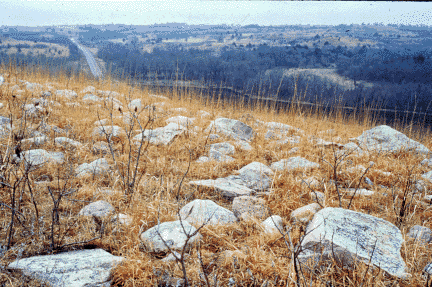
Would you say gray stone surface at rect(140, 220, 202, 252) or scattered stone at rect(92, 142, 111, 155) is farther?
scattered stone at rect(92, 142, 111, 155)

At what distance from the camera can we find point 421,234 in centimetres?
174

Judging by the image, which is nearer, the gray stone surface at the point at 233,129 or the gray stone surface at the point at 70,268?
the gray stone surface at the point at 70,268

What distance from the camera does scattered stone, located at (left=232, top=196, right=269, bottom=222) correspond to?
6.45ft

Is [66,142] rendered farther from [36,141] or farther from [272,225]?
[272,225]

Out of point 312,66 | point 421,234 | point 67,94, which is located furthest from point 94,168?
point 312,66

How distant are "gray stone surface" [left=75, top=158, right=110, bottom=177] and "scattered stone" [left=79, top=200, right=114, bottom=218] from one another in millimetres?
549

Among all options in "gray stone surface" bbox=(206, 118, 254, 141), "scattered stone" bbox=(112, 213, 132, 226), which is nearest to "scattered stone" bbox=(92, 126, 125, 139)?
"gray stone surface" bbox=(206, 118, 254, 141)

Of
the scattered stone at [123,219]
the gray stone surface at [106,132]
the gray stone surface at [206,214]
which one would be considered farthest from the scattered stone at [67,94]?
the gray stone surface at [206,214]

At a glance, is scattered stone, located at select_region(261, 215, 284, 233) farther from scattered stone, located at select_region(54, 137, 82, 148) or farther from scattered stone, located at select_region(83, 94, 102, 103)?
scattered stone, located at select_region(83, 94, 102, 103)

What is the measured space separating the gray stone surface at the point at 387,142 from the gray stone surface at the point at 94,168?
3413 millimetres

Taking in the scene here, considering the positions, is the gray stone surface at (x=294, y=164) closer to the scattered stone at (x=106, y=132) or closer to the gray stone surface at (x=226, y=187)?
the gray stone surface at (x=226, y=187)

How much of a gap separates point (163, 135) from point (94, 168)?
3.91 ft

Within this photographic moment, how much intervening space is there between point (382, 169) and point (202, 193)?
2169 millimetres

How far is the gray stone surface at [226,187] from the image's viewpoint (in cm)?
234
